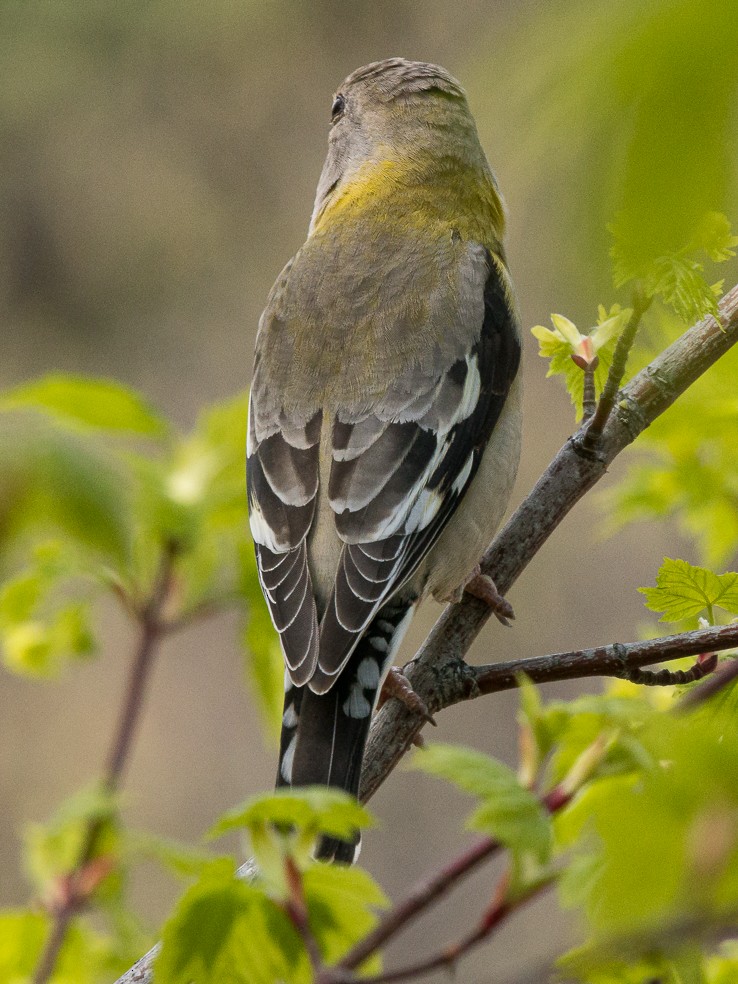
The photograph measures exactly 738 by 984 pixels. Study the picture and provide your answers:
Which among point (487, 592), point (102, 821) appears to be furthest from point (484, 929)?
point (487, 592)

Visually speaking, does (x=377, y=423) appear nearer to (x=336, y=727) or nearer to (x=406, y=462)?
(x=406, y=462)

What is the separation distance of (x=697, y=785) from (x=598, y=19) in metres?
0.73

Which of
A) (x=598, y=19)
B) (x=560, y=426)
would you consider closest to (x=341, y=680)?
(x=598, y=19)

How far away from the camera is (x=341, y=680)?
268cm

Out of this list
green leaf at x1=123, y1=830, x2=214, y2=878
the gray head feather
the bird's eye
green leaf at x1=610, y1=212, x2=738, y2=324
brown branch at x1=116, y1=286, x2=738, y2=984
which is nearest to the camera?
green leaf at x1=123, y1=830, x2=214, y2=878

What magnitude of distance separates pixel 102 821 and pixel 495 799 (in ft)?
1.96

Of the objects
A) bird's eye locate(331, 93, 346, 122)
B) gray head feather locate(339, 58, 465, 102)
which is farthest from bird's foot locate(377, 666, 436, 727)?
bird's eye locate(331, 93, 346, 122)

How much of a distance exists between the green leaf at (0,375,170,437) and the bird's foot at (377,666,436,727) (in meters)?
0.81

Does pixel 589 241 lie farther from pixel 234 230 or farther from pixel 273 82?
pixel 273 82

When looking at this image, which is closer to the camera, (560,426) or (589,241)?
(589,241)

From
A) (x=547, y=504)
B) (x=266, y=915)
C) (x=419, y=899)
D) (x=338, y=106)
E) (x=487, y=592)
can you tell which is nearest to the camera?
(x=419, y=899)

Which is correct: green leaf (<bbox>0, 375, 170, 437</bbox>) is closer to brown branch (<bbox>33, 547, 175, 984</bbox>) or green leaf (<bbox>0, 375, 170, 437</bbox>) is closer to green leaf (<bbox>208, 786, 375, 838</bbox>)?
brown branch (<bbox>33, 547, 175, 984</bbox>)

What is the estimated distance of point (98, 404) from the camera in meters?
2.17

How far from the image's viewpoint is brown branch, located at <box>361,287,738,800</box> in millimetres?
2555
